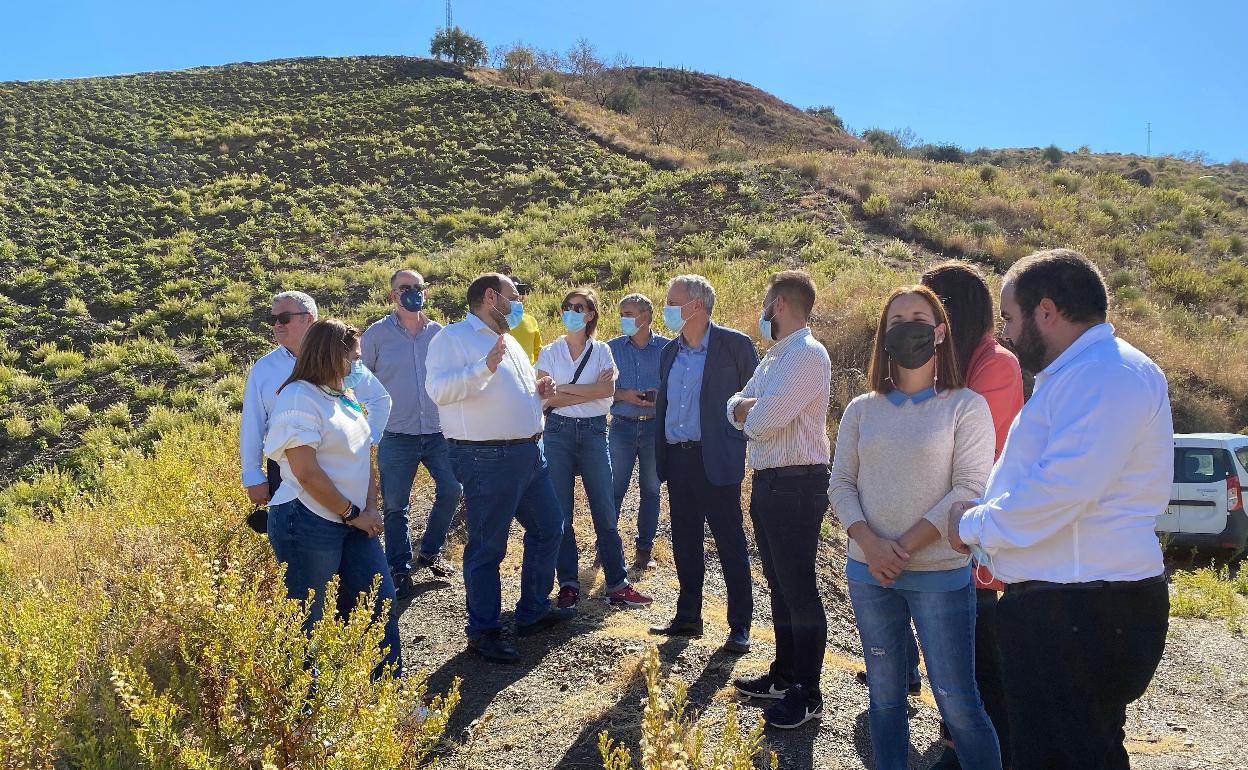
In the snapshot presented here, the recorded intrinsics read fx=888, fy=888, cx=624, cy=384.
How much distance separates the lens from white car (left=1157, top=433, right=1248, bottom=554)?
10.0 m

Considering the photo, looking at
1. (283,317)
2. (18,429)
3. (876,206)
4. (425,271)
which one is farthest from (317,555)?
(876,206)

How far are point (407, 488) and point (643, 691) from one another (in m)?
2.47

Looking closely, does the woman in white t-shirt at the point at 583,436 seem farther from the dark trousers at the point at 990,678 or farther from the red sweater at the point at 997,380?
the red sweater at the point at 997,380

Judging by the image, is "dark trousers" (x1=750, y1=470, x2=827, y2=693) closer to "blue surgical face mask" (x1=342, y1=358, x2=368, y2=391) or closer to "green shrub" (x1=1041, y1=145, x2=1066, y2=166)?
"blue surgical face mask" (x1=342, y1=358, x2=368, y2=391)

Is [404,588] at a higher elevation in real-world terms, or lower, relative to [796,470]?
lower

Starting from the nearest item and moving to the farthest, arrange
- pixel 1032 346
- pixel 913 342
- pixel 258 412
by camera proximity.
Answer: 1. pixel 1032 346
2. pixel 913 342
3. pixel 258 412

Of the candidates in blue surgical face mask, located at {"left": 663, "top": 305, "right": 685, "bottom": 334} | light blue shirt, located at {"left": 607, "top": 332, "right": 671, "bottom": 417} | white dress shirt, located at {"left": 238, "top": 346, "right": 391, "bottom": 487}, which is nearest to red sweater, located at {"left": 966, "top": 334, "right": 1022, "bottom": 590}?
blue surgical face mask, located at {"left": 663, "top": 305, "right": 685, "bottom": 334}

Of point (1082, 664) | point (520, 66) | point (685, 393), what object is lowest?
point (1082, 664)

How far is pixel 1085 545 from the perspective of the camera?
2459mm

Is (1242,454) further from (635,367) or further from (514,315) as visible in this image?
(514,315)

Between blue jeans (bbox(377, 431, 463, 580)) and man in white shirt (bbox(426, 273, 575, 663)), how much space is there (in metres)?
1.23

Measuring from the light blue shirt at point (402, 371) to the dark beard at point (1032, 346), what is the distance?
13.7ft

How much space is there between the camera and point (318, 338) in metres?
3.92

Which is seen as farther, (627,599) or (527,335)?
(527,335)
